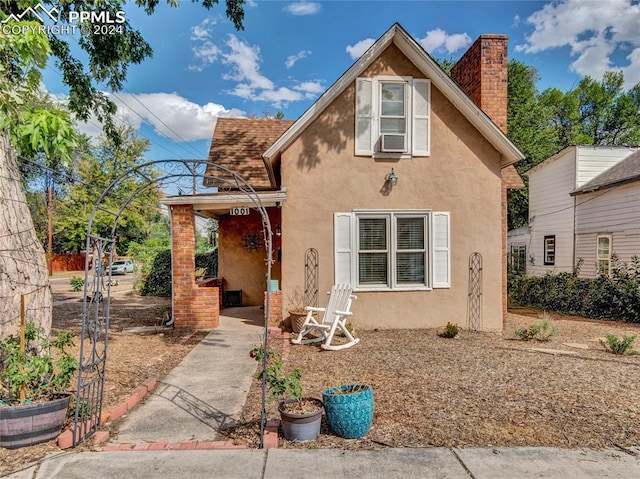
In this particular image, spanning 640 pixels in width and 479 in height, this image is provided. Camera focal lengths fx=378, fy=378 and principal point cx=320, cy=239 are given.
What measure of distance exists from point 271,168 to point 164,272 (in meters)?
9.49

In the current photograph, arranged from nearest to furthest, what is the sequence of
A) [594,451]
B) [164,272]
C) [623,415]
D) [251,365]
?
1. [594,451]
2. [623,415]
3. [251,365]
4. [164,272]

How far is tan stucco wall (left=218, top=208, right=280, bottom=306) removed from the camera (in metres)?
11.1

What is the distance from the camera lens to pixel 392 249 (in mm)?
8305

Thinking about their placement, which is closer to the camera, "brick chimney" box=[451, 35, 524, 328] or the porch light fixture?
the porch light fixture

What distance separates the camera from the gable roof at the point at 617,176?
1205 cm

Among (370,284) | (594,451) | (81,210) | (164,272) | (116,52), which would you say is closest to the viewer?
(594,451)

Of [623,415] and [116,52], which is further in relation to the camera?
[116,52]

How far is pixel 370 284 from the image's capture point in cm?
835

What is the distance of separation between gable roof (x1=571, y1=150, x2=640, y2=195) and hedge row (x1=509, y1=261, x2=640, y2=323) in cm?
271

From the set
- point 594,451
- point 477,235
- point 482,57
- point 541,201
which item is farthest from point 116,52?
point 541,201

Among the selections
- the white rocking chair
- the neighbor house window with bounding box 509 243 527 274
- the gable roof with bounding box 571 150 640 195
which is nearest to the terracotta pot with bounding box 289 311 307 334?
the white rocking chair

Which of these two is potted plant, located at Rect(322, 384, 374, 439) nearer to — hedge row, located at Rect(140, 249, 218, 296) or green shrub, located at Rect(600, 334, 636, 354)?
green shrub, located at Rect(600, 334, 636, 354)

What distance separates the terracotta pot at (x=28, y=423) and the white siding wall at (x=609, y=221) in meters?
14.6

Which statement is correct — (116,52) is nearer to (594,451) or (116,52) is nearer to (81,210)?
(594,451)
